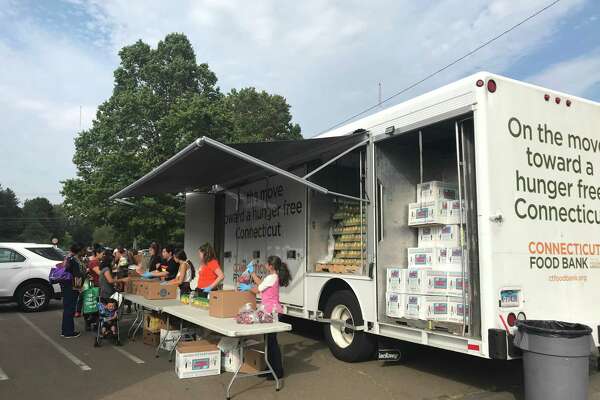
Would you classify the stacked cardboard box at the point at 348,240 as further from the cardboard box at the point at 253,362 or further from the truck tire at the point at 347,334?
the cardboard box at the point at 253,362

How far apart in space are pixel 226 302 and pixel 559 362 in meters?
3.50

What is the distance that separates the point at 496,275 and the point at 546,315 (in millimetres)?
834

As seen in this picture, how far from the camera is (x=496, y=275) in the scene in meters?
4.61

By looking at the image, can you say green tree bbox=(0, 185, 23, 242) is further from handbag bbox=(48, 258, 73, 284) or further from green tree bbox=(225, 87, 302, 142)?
handbag bbox=(48, 258, 73, 284)

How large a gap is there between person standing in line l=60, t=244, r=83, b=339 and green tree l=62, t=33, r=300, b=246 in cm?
1155

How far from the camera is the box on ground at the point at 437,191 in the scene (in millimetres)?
5816

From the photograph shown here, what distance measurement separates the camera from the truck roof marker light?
4.60m

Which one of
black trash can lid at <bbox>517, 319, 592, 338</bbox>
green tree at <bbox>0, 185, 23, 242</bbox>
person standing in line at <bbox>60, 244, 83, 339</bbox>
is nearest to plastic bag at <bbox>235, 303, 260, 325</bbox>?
black trash can lid at <bbox>517, 319, 592, 338</bbox>

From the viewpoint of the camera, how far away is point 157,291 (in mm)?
7684

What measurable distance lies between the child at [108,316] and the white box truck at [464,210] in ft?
7.75

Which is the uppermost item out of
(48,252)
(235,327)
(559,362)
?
(48,252)

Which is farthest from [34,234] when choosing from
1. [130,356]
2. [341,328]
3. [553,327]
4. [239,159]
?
[553,327]

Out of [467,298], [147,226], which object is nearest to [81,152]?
[147,226]

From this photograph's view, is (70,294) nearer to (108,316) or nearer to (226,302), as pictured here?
(108,316)
